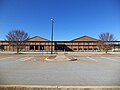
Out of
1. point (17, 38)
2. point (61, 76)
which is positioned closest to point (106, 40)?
point (17, 38)

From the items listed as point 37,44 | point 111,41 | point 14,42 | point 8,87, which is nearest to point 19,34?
point 14,42

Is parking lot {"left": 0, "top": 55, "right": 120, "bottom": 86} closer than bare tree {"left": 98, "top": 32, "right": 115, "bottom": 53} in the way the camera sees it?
Yes

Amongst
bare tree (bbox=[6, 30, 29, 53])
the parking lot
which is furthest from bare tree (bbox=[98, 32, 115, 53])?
the parking lot

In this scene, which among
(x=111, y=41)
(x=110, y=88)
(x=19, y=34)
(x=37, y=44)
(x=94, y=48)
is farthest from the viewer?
(x=94, y=48)

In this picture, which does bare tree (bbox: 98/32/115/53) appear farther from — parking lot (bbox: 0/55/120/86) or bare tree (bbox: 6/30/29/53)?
parking lot (bbox: 0/55/120/86)

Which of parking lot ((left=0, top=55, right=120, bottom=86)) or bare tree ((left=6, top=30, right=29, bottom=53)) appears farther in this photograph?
bare tree ((left=6, top=30, right=29, bottom=53))

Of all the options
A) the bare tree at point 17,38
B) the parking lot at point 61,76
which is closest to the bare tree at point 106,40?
the bare tree at point 17,38

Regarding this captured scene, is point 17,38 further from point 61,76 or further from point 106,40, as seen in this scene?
point 61,76

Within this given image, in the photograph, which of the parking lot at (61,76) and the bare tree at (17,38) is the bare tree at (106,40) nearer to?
the bare tree at (17,38)

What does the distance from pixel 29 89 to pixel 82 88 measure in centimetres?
143

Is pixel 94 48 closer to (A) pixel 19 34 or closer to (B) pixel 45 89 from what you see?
(A) pixel 19 34

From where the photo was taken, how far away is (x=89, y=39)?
63062mm

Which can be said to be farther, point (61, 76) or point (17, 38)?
point (17, 38)

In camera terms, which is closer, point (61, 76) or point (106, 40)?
point (61, 76)
